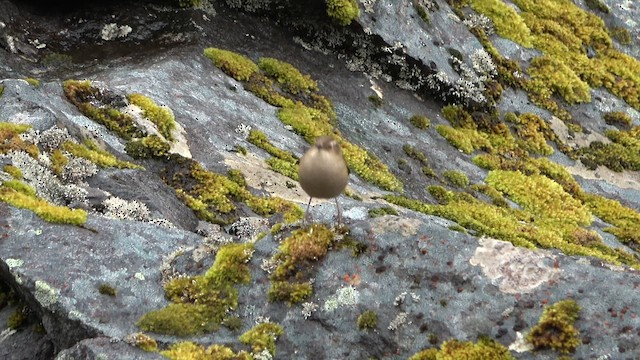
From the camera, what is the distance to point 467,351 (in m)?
9.81

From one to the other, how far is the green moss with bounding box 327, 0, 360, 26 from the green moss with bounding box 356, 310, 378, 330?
76.2 feet

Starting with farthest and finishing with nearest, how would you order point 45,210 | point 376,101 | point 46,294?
point 376,101 → point 45,210 → point 46,294

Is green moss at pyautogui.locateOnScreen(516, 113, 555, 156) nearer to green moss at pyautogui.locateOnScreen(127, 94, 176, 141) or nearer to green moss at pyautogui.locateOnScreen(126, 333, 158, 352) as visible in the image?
green moss at pyautogui.locateOnScreen(127, 94, 176, 141)

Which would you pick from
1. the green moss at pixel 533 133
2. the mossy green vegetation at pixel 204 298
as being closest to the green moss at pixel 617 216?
the green moss at pixel 533 133

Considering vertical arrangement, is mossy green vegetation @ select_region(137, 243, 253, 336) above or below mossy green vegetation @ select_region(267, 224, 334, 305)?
below

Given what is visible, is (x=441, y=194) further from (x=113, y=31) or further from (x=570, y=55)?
(x=570, y=55)

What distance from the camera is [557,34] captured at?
41.6 metres

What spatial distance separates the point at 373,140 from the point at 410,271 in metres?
18.9

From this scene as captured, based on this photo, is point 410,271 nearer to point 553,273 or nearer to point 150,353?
point 553,273

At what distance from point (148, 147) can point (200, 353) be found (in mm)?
11124

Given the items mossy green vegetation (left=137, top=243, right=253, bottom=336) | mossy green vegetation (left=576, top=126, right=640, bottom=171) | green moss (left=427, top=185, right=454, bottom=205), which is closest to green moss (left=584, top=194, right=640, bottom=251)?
mossy green vegetation (left=576, top=126, right=640, bottom=171)

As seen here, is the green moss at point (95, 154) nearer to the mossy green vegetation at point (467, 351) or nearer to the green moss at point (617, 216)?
the mossy green vegetation at point (467, 351)

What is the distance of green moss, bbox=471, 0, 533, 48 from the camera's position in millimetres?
39281

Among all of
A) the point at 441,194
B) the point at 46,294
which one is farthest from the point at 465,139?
the point at 46,294
